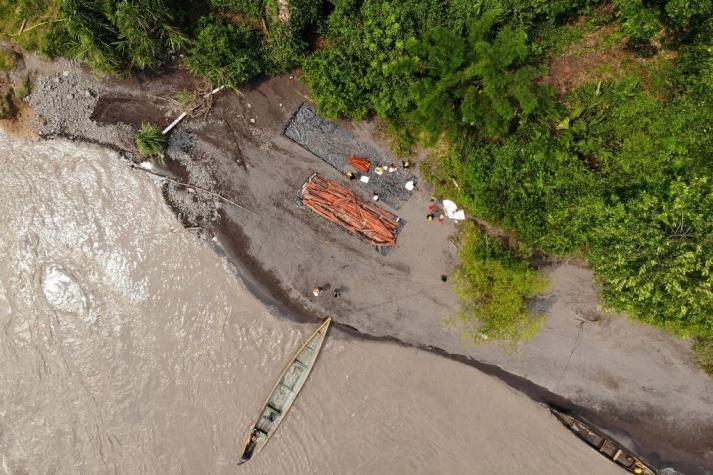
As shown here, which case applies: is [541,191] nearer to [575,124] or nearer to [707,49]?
[575,124]

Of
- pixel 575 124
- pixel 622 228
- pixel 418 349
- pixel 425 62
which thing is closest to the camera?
pixel 622 228

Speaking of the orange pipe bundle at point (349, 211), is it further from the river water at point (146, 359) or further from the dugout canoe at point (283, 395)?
the river water at point (146, 359)

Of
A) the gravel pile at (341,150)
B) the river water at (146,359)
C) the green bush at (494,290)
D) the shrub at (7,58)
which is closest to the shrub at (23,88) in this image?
the shrub at (7,58)

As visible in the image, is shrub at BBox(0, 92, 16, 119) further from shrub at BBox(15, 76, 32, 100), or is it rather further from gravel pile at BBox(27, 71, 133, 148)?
gravel pile at BBox(27, 71, 133, 148)

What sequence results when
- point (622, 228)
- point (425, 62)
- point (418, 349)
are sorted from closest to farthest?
point (622, 228) → point (425, 62) → point (418, 349)

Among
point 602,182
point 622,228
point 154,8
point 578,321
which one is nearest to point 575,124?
point 602,182

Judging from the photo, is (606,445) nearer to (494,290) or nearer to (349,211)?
(494,290)

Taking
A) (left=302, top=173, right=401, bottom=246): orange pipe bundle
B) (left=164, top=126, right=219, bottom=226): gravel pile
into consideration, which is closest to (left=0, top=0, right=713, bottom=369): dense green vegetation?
(left=302, top=173, right=401, bottom=246): orange pipe bundle

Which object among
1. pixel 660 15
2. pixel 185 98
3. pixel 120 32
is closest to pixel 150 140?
pixel 185 98
